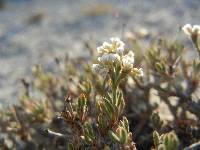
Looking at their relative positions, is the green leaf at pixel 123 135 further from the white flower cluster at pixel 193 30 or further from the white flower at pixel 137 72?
the white flower cluster at pixel 193 30

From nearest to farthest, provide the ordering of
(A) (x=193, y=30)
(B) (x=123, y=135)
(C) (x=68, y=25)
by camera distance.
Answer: (B) (x=123, y=135) < (A) (x=193, y=30) < (C) (x=68, y=25)

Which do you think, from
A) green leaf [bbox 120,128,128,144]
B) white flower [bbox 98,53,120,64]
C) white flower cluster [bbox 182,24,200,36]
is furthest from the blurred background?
green leaf [bbox 120,128,128,144]

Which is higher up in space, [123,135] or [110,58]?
[110,58]

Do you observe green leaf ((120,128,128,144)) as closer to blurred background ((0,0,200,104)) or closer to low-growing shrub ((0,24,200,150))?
low-growing shrub ((0,24,200,150))

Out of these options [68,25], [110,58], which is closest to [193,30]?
[110,58]

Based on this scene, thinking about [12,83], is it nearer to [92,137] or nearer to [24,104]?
[24,104]

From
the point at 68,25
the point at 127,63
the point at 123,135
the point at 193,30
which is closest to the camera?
the point at 123,135

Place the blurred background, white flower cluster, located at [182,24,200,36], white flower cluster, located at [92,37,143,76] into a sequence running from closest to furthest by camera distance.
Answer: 1. white flower cluster, located at [92,37,143,76]
2. white flower cluster, located at [182,24,200,36]
3. the blurred background

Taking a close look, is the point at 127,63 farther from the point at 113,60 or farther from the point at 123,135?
the point at 123,135

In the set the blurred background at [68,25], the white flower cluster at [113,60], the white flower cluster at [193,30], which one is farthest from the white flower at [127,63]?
the blurred background at [68,25]
